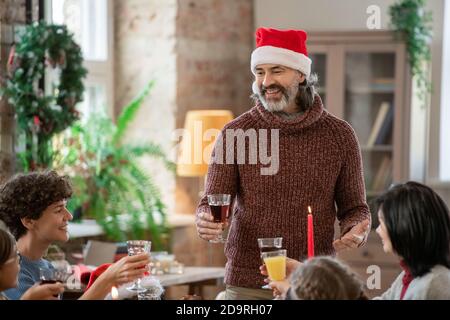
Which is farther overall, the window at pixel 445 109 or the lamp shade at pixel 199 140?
the window at pixel 445 109

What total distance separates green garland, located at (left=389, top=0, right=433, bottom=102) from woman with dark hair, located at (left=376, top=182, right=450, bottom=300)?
3808 mm

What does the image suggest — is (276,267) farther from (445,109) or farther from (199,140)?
(445,109)

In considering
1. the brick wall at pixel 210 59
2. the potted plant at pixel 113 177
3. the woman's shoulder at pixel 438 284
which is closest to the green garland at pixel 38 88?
the potted plant at pixel 113 177

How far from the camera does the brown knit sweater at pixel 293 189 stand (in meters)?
2.89

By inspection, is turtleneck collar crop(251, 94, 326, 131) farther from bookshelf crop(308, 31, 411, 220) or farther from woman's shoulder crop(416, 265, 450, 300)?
bookshelf crop(308, 31, 411, 220)

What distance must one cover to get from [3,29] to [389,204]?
2.84m

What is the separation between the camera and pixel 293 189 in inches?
114

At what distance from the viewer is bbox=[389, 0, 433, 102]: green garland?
19.3 ft

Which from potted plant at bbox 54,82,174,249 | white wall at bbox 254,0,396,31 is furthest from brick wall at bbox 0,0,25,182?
white wall at bbox 254,0,396,31

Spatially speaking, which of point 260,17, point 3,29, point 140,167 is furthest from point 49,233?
point 260,17

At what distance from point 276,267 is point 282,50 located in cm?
96

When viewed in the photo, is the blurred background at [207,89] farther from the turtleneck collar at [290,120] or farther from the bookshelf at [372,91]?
the turtleneck collar at [290,120]

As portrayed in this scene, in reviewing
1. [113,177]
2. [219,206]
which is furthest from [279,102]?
[113,177]

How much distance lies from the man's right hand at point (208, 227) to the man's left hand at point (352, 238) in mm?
336
